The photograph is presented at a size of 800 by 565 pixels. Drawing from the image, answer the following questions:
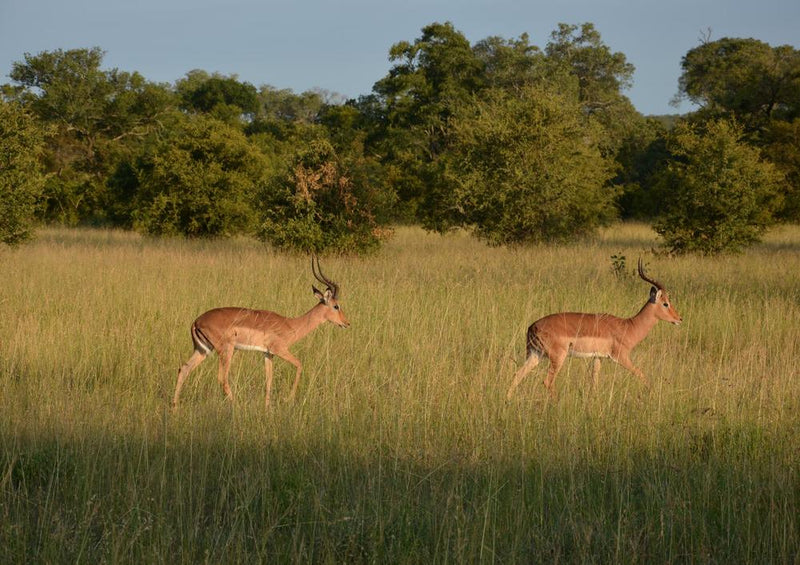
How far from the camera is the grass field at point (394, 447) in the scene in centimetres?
338

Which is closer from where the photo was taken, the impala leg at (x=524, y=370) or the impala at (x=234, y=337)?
the impala leg at (x=524, y=370)

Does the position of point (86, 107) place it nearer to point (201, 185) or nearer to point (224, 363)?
point (201, 185)

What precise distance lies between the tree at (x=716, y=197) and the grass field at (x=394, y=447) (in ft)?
25.1

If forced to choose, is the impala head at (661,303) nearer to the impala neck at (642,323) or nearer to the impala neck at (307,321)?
the impala neck at (642,323)

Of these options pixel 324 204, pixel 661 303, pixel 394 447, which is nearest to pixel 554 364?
pixel 661 303

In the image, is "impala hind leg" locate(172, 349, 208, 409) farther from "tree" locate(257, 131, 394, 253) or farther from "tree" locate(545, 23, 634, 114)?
"tree" locate(545, 23, 634, 114)

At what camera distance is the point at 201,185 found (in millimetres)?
20219

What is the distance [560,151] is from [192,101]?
1327 inches

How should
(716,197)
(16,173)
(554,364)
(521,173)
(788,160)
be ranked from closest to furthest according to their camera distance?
(554,364)
(16,173)
(716,197)
(521,173)
(788,160)

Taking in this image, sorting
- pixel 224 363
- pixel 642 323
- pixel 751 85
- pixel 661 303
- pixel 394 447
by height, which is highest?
pixel 751 85

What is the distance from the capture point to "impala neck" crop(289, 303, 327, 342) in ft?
20.7

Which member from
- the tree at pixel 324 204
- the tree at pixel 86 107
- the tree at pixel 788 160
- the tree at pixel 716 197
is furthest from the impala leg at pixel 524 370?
the tree at pixel 86 107

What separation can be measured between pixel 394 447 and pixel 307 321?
2.22m

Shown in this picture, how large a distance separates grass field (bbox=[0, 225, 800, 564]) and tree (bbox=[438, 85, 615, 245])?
8.61 metres
